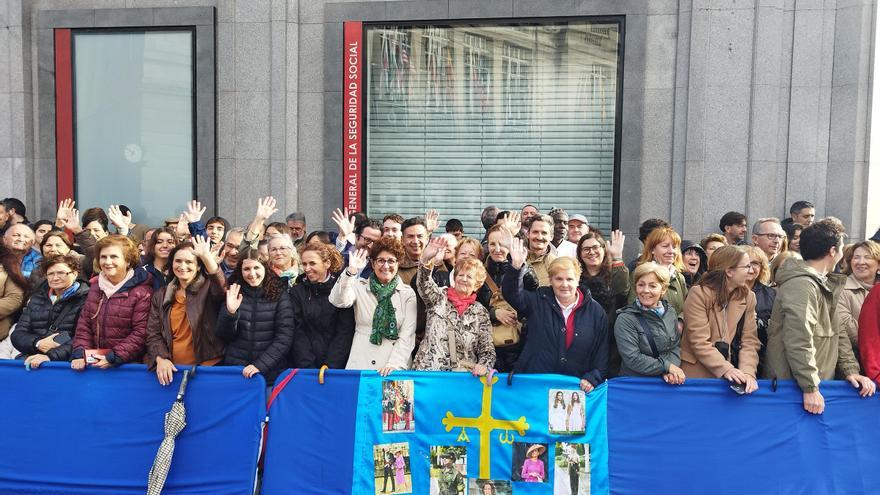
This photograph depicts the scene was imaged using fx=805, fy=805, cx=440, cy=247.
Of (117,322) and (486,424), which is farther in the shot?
(117,322)

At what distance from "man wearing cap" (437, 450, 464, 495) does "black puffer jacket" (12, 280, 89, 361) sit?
3.32 meters

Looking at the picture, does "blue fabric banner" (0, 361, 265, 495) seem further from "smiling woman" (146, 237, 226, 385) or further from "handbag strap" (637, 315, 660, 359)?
"handbag strap" (637, 315, 660, 359)

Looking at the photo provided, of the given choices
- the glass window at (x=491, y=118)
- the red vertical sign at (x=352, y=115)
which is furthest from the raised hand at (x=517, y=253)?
the red vertical sign at (x=352, y=115)

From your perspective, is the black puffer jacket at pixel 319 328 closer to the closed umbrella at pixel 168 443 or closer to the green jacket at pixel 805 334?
the closed umbrella at pixel 168 443

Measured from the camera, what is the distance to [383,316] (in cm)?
658

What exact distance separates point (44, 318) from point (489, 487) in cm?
403

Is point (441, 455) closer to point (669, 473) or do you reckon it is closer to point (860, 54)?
point (669, 473)

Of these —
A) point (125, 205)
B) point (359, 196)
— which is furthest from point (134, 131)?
point (359, 196)

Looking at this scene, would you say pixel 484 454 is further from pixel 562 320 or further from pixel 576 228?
pixel 576 228

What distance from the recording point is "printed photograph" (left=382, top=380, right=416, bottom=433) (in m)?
6.25

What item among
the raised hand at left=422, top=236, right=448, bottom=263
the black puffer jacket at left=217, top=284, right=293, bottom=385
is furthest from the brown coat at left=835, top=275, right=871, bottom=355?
the black puffer jacket at left=217, top=284, right=293, bottom=385

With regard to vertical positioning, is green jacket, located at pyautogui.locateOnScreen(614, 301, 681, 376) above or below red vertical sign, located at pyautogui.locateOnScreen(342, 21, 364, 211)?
below

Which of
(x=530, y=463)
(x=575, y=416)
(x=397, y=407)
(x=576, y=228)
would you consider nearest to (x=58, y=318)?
(x=397, y=407)

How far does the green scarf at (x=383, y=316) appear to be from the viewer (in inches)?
259
